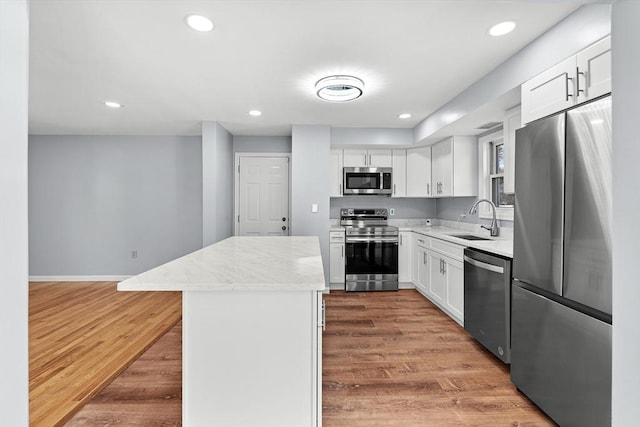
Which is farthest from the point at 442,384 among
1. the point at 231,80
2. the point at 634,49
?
the point at 231,80

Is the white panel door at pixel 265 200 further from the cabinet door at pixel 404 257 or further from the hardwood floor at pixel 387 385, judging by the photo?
the hardwood floor at pixel 387 385

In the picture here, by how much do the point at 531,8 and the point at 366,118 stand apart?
2.39 meters

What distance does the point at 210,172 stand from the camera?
427 centimetres

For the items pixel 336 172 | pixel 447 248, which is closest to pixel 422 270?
pixel 447 248

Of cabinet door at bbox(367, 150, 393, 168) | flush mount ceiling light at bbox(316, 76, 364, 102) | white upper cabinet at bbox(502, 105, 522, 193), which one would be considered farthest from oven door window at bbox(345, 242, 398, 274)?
flush mount ceiling light at bbox(316, 76, 364, 102)

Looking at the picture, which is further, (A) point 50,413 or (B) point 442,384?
(B) point 442,384

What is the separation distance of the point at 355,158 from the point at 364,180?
14.5 inches

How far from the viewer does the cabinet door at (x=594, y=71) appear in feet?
5.14

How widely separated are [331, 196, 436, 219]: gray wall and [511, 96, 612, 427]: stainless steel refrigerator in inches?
125

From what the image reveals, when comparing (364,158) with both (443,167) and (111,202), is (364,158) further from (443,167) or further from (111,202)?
(111,202)

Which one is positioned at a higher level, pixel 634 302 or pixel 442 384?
pixel 634 302

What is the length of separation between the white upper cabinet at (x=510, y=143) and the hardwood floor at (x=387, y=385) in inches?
56.7

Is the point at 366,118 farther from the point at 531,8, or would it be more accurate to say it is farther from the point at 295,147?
the point at 531,8

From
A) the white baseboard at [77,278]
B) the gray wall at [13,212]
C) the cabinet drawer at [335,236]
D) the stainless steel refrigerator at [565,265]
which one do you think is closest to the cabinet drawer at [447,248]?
the stainless steel refrigerator at [565,265]
